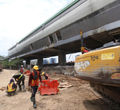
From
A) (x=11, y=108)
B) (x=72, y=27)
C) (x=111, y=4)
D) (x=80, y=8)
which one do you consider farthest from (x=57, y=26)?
(x=11, y=108)

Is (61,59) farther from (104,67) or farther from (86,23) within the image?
(104,67)

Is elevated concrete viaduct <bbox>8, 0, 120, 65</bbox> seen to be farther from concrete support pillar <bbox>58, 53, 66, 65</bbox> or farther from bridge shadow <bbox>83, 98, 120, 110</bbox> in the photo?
bridge shadow <bbox>83, 98, 120, 110</bbox>

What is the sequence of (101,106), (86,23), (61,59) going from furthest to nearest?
(61,59) < (86,23) < (101,106)

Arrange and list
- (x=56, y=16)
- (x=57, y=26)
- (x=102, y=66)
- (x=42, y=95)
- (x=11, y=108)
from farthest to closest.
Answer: (x=56, y=16)
(x=57, y=26)
(x=42, y=95)
(x=11, y=108)
(x=102, y=66)

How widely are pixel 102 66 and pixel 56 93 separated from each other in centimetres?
401

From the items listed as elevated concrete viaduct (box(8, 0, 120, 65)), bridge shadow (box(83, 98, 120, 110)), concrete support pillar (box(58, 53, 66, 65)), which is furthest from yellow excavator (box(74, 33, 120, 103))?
concrete support pillar (box(58, 53, 66, 65))

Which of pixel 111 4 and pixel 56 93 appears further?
pixel 111 4

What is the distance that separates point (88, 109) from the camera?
3.69m

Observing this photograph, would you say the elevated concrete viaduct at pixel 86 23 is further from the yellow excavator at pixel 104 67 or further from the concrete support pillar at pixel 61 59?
the yellow excavator at pixel 104 67

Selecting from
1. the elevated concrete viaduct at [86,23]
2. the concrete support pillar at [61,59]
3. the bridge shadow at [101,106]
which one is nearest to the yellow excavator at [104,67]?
the bridge shadow at [101,106]

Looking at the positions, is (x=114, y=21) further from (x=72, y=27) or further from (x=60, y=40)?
(x=60, y=40)

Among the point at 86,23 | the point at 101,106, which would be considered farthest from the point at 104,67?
the point at 86,23

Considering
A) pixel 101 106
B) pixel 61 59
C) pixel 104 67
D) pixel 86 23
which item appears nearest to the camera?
pixel 104 67

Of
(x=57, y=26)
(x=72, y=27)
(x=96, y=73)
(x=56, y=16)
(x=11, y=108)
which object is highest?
(x=56, y=16)
